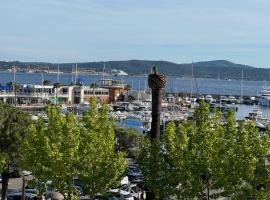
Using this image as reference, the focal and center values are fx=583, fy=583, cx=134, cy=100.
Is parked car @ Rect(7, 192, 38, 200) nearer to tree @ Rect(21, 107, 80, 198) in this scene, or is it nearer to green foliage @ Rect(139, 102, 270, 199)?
tree @ Rect(21, 107, 80, 198)

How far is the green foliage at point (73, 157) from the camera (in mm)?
26984

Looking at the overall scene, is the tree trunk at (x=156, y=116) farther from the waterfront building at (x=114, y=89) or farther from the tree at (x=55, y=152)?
the waterfront building at (x=114, y=89)

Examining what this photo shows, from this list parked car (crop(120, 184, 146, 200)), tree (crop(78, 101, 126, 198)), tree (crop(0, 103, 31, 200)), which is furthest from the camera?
parked car (crop(120, 184, 146, 200))

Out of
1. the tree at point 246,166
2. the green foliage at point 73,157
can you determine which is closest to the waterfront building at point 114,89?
the green foliage at point 73,157

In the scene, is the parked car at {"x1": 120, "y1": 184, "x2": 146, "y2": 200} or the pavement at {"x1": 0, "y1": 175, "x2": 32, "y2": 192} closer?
the parked car at {"x1": 120, "y1": 184, "x2": 146, "y2": 200}

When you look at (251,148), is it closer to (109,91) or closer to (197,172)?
(197,172)

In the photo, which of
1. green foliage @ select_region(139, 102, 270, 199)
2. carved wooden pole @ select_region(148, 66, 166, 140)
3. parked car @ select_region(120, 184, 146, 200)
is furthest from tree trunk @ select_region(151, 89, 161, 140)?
parked car @ select_region(120, 184, 146, 200)

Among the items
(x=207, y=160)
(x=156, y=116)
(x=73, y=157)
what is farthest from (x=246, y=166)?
(x=73, y=157)

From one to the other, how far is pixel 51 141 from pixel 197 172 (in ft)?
23.3

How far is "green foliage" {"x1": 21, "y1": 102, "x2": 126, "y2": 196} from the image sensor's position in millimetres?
26984

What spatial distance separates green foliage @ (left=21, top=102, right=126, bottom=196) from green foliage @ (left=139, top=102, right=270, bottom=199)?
1683 mm

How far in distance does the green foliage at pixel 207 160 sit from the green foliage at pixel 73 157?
168 cm

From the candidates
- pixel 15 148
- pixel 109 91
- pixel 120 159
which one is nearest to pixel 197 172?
pixel 120 159

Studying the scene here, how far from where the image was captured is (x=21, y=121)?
36.9 meters
